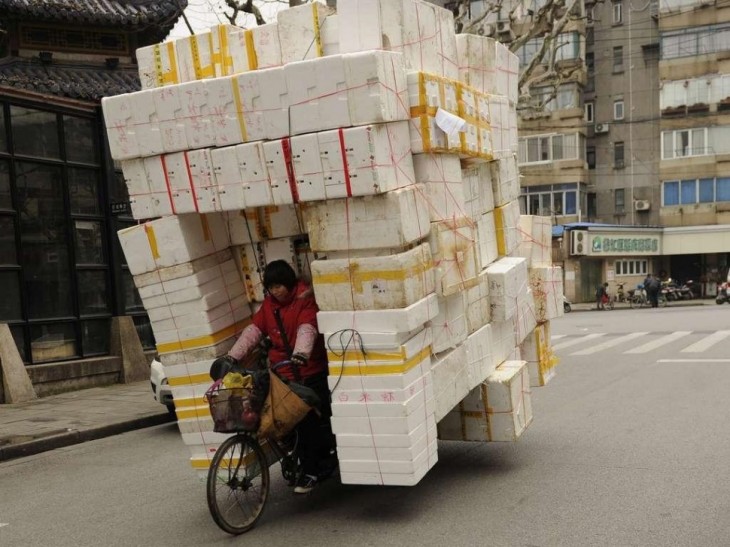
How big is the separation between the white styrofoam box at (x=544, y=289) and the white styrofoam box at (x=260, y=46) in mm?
3129

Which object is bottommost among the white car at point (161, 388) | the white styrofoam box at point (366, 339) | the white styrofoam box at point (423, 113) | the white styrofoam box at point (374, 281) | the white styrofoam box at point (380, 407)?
the white car at point (161, 388)

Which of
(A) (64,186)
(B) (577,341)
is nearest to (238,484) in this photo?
(A) (64,186)

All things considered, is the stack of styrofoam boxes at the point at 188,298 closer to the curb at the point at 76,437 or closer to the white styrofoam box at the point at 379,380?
the white styrofoam box at the point at 379,380

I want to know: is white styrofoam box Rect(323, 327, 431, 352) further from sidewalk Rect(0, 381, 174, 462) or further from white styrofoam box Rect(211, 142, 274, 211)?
sidewalk Rect(0, 381, 174, 462)

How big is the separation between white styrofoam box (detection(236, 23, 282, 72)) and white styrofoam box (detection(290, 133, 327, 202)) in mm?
678

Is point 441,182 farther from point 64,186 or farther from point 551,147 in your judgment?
point 551,147

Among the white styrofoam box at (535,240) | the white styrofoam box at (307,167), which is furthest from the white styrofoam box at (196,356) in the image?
the white styrofoam box at (535,240)

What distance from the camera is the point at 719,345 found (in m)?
14.6

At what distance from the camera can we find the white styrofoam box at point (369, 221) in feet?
14.2

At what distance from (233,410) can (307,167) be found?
61.6 inches

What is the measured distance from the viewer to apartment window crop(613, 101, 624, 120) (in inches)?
1540

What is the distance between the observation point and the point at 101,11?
13.5 metres

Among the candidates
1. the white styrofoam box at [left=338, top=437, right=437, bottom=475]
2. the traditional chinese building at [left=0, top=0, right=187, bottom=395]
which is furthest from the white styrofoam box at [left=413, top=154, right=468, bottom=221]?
the traditional chinese building at [left=0, top=0, right=187, bottom=395]

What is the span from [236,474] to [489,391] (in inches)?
81.0
